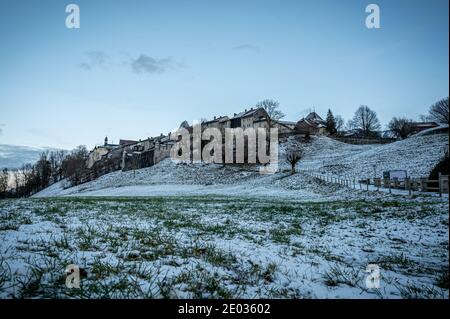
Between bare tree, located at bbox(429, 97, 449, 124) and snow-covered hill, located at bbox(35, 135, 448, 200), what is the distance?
39797mm

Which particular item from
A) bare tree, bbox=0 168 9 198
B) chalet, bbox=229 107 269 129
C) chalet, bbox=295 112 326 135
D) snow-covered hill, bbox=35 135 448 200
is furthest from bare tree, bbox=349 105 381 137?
bare tree, bbox=0 168 9 198

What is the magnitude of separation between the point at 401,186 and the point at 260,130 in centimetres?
5038

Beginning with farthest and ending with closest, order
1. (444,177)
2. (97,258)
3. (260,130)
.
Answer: (260,130) → (444,177) → (97,258)

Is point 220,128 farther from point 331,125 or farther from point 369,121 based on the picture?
point 369,121

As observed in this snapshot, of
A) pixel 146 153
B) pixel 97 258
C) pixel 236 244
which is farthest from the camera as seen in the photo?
pixel 146 153

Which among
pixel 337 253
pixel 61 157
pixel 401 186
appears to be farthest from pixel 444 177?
pixel 61 157

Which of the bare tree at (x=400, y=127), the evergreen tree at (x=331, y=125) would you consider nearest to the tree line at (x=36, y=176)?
the evergreen tree at (x=331, y=125)

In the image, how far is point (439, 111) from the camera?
306 ft

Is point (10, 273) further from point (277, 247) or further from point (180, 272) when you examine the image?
point (277, 247)

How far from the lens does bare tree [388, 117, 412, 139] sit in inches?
3337

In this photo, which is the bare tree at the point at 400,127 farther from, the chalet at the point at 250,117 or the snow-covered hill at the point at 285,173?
the chalet at the point at 250,117

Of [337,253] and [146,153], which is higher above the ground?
[146,153]

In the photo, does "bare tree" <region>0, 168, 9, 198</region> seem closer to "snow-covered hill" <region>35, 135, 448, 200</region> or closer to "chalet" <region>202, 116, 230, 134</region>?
"snow-covered hill" <region>35, 135, 448, 200</region>

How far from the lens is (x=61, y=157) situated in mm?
126000
